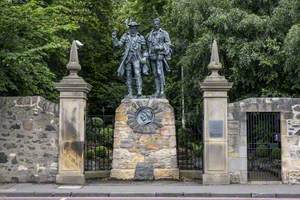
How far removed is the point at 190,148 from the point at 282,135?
3920 millimetres

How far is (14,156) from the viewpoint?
17625 millimetres

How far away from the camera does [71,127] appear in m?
17.5

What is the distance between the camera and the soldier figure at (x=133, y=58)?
1888cm

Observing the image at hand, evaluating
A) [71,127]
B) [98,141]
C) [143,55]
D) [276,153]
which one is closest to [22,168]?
[71,127]

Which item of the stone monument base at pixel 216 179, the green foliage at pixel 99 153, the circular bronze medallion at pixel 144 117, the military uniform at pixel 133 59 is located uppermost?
the military uniform at pixel 133 59

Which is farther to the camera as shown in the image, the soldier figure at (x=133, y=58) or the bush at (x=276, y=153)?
the soldier figure at (x=133, y=58)

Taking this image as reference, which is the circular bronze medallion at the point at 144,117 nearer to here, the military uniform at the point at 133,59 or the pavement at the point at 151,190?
the military uniform at the point at 133,59

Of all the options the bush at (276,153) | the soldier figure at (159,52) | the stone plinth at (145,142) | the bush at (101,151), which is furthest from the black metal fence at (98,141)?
the bush at (276,153)

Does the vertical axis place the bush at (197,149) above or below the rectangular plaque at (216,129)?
below

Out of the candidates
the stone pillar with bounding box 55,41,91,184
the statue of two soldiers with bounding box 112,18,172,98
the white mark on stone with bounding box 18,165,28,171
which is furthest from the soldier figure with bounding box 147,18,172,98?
the white mark on stone with bounding box 18,165,28,171

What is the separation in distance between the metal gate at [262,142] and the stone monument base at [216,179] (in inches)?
33.4

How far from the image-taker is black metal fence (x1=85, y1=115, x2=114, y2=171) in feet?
61.7

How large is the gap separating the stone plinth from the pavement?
1.12 metres

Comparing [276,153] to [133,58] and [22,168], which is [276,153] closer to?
[133,58]
